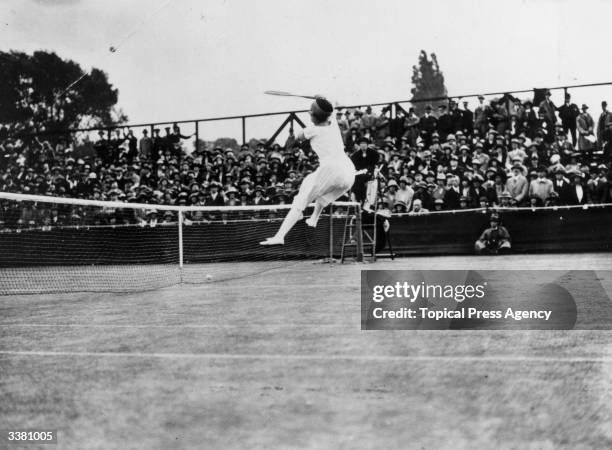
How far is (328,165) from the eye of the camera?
7512 mm

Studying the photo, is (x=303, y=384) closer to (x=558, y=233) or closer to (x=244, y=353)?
(x=244, y=353)

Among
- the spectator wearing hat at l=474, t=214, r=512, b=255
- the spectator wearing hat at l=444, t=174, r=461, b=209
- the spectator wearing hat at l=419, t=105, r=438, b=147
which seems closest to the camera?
the spectator wearing hat at l=474, t=214, r=512, b=255

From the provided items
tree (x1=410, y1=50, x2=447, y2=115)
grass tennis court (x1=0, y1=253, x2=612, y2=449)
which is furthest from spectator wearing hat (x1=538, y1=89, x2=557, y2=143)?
tree (x1=410, y1=50, x2=447, y2=115)

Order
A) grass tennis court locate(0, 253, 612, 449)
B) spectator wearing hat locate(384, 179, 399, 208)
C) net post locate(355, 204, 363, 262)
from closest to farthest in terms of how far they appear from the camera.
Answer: grass tennis court locate(0, 253, 612, 449) → net post locate(355, 204, 363, 262) → spectator wearing hat locate(384, 179, 399, 208)

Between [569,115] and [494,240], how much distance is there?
3525 mm

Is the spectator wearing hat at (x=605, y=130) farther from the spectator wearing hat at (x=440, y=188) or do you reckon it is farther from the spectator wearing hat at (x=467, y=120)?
the spectator wearing hat at (x=440, y=188)

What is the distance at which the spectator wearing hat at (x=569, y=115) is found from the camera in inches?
656

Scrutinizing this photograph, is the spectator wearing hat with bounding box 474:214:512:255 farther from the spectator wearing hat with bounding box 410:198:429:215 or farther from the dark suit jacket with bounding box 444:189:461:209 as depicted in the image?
the spectator wearing hat with bounding box 410:198:429:215

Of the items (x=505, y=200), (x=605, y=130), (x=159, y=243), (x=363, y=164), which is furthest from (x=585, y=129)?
(x=159, y=243)

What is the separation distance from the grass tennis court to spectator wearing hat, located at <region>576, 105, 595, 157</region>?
11904 millimetres

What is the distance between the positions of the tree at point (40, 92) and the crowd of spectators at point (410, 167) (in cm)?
1284

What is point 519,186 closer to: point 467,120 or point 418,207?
point 418,207

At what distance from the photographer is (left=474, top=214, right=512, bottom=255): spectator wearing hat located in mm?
16000

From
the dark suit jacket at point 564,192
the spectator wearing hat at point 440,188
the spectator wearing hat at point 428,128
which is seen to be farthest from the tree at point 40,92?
the dark suit jacket at point 564,192
